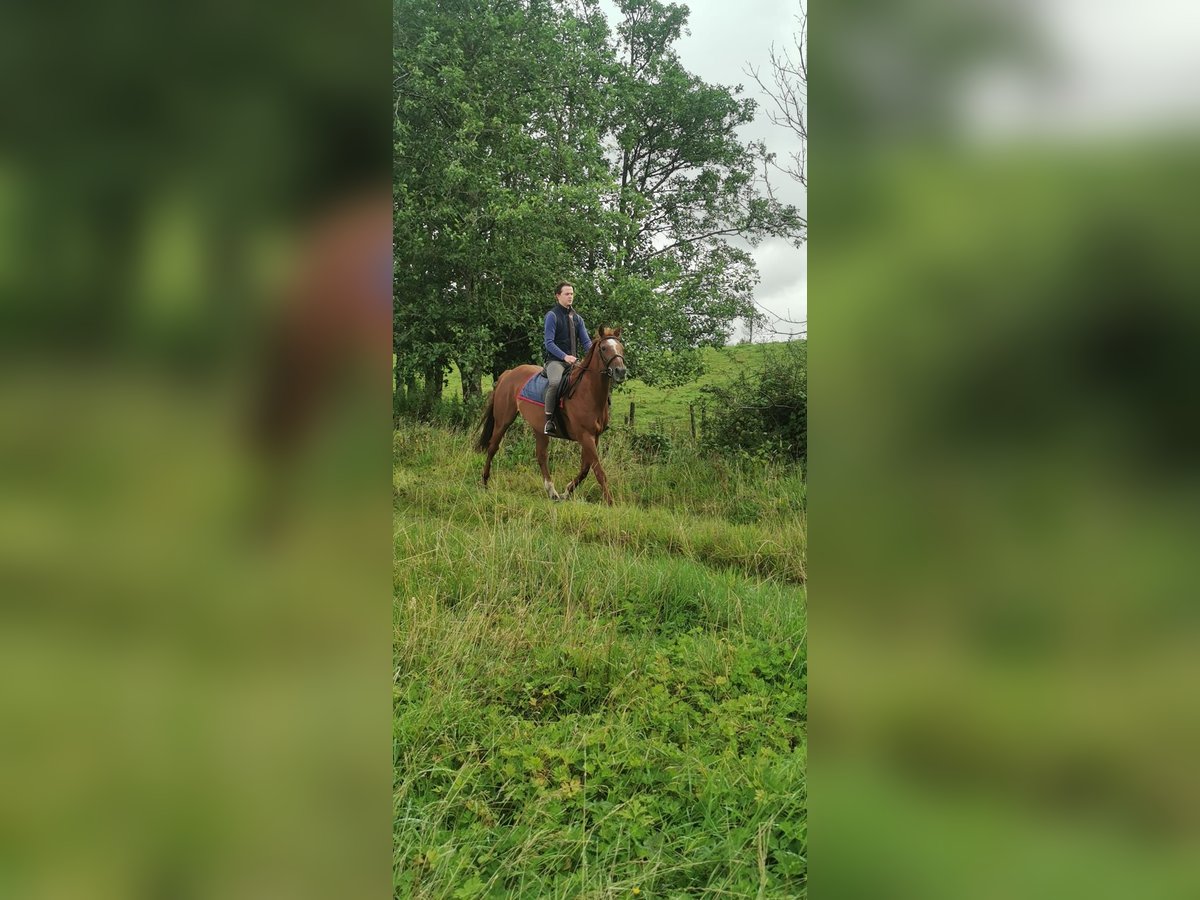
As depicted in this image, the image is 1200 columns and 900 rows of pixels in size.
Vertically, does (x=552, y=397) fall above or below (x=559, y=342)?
below

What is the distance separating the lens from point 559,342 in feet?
25.9

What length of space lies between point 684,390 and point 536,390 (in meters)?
3.76

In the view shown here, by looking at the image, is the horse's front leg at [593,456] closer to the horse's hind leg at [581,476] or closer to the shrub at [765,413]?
the horse's hind leg at [581,476]

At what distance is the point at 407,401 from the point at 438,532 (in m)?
6.30

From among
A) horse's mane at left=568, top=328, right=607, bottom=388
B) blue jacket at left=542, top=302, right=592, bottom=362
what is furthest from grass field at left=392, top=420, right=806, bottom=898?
blue jacket at left=542, top=302, right=592, bottom=362

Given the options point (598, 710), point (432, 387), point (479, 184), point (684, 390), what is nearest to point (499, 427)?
point (432, 387)

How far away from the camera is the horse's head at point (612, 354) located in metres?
6.55

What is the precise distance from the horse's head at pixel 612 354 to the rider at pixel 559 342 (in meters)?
0.56

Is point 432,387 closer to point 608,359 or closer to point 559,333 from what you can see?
point 559,333

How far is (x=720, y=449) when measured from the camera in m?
9.23
